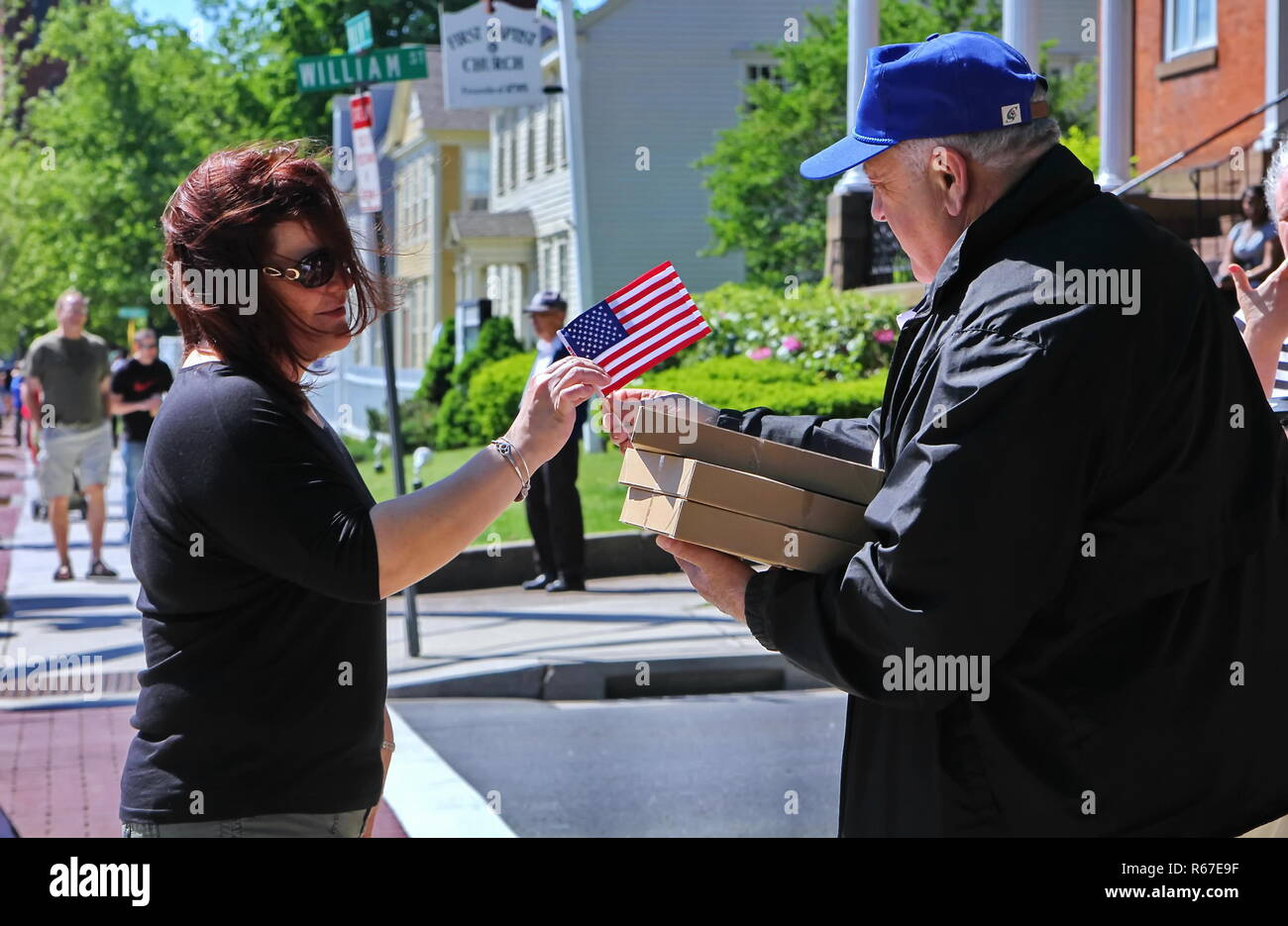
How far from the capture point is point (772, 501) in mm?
2502

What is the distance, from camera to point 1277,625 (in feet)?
7.63

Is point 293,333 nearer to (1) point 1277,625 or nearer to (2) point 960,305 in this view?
(2) point 960,305

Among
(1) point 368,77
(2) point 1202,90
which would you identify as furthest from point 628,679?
(2) point 1202,90

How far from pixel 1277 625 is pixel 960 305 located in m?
0.70

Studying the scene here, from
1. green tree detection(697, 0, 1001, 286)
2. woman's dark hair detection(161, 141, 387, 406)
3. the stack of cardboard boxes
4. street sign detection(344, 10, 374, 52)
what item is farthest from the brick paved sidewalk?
green tree detection(697, 0, 1001, 286)

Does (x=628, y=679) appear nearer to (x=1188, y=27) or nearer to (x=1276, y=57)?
(x=1276, y=57)

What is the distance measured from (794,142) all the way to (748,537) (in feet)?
86.2

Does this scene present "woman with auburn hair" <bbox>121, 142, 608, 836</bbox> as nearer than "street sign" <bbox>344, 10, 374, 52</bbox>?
Yes

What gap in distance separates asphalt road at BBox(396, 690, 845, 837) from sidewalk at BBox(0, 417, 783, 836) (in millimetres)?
245

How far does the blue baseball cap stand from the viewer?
237 centimetres

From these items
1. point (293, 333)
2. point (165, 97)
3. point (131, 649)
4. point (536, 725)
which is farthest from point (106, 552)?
point (165, 97)

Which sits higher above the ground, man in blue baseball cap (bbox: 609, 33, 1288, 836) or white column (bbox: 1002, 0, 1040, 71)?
white column (bbox: 1002, 0, 1040, 71)

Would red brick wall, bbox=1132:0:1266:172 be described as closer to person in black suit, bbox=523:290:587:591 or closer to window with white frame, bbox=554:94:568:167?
person in black suit, bbox=523:290:587:591
